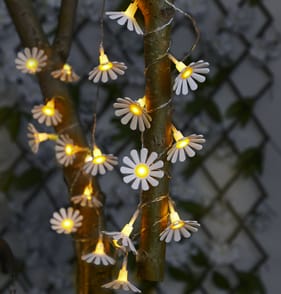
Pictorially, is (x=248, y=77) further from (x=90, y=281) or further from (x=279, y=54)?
(x=90, y=281)

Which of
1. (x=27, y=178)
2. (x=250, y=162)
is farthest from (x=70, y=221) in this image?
(x=250, y=162)

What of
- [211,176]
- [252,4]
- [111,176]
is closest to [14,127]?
[111,176]

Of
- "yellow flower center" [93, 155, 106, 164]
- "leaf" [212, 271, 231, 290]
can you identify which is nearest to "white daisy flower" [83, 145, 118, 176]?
"yellow flower center" [93, 155, 106, 164]

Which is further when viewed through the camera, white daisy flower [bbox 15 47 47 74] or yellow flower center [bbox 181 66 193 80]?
white daisy flower [bbox 15 47 47 74]

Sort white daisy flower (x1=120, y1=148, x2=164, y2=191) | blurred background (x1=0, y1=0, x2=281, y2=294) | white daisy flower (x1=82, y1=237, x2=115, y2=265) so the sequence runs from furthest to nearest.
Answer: blurred background (x1=0, y1=0, x2=281, y2=294)
white daisy flower (x1=82, y1=237, x2=115, y2=265)
white daisy flower (x1=120, y1=148, x2=164, y2=191)

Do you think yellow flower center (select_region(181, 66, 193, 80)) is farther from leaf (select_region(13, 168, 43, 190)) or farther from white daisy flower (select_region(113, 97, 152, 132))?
leaf (select_region(13, 168, 43, 190))

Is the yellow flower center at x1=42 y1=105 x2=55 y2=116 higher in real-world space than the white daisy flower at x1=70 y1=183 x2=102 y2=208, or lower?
higher

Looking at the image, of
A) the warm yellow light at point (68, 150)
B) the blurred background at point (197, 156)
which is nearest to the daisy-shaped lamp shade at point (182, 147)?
the warm yellow light at point (68, 150)
